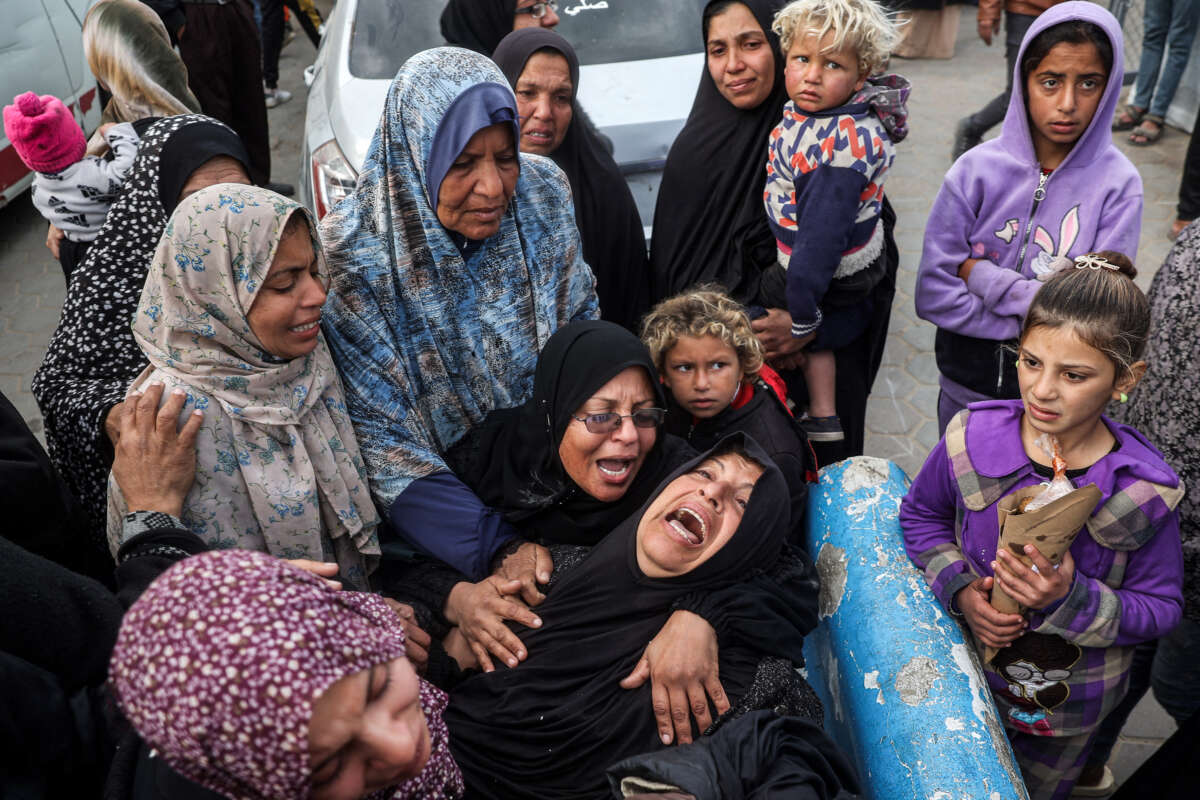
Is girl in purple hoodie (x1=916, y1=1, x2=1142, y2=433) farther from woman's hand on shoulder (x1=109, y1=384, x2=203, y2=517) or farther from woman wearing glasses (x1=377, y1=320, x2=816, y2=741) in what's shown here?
woman's hand on shoulder (x1=109, y1=384, x2=203, y2=517)

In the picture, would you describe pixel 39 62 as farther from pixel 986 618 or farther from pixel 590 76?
pixel 986 618

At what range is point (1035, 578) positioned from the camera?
6.39 feet

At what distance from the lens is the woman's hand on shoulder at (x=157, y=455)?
1948 millimetres

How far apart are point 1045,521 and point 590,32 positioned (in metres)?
3.74

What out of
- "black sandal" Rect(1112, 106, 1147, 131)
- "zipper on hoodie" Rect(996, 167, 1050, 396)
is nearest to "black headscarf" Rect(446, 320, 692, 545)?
"zipper on hoodie" Rect(996, 167, 1050, 396)

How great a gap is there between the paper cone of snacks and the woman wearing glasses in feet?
1.59

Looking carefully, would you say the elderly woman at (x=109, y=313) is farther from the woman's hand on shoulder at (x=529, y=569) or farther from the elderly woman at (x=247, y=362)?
the woman's hand on shoulder at (x=529, y=569)

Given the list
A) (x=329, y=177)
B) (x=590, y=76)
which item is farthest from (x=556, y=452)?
(x=590, y=76)

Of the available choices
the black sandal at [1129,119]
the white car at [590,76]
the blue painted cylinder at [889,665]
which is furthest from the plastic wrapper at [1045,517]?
the black sandal at [1129,119]

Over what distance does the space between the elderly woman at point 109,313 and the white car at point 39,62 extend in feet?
14.3

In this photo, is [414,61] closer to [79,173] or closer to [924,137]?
[79,173]

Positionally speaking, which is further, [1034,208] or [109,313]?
[1034,208]

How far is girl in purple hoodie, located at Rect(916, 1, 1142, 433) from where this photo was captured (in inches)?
102

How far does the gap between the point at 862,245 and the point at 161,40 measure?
286cm
